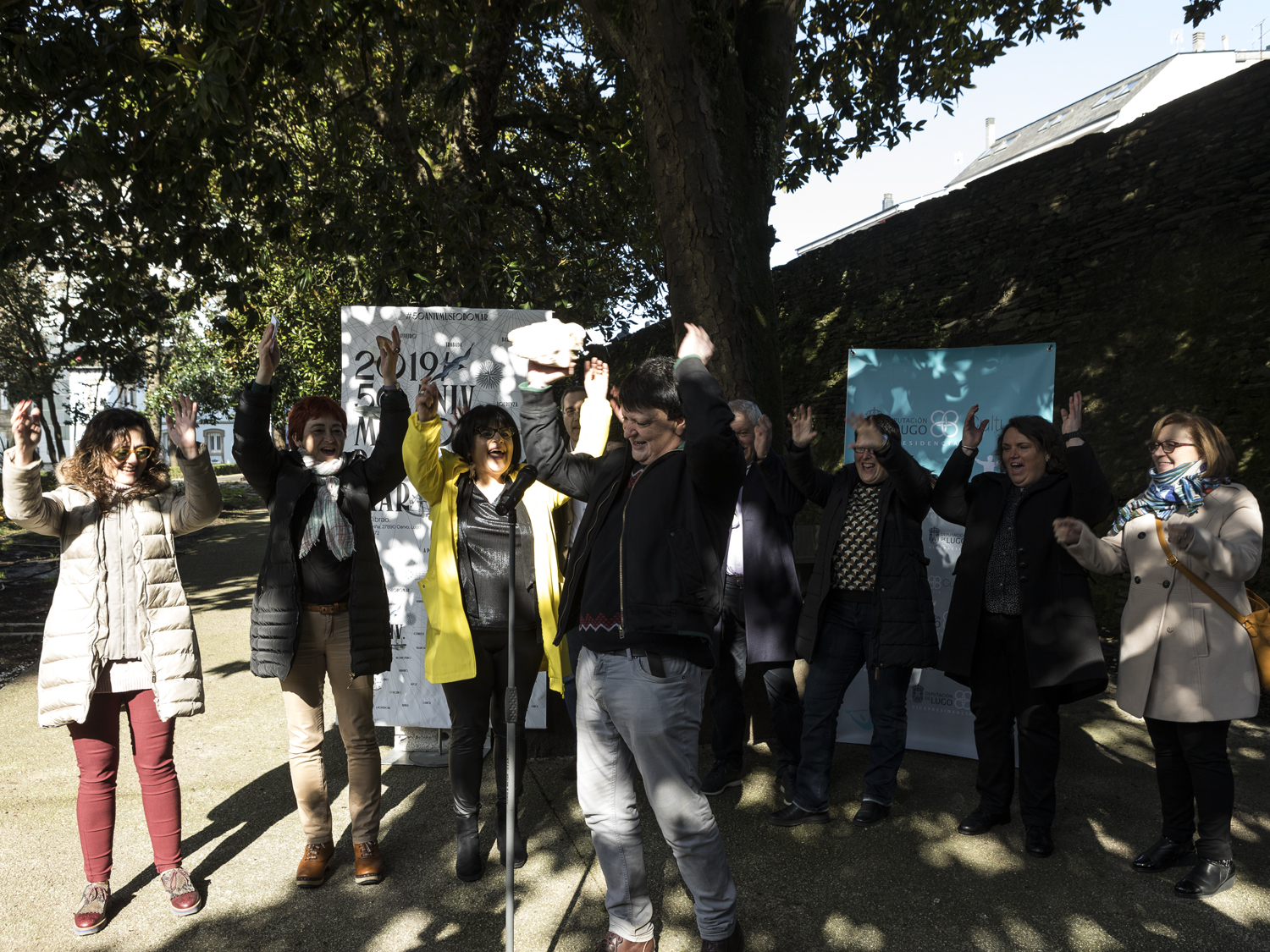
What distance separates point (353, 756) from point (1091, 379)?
8.60 m

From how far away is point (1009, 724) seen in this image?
4.17m

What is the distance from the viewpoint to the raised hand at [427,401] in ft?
11.5

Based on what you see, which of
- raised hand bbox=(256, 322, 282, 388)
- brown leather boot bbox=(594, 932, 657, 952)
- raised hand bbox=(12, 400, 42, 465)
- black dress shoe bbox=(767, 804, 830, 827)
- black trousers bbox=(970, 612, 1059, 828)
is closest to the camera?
brown leather boot bbox=(594, 932, 657, 952)

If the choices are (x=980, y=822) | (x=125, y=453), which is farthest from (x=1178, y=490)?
(x=125, y=453)

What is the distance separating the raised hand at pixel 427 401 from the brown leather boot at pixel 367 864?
70.5 inches

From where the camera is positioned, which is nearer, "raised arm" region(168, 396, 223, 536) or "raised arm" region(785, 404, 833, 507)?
"raised arm" region(168, 396, 223, 536)

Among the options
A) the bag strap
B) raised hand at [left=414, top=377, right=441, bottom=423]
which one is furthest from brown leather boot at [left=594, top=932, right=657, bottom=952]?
the bag strap

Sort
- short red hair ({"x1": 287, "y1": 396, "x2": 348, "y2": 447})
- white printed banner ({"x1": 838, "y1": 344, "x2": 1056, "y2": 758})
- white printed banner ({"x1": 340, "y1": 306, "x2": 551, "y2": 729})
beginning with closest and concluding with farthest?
short red hair ({"x1": 287, "y1": 396, "x2": 348, "y2": 447}), white printed banner ({"x1": 838, "y1": 344, "x2": 1056, "y2": 758}), white printed banner ({"x1": 340, "y1": 306, "x2": 551, "y2": 729})

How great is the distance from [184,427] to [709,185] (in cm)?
313

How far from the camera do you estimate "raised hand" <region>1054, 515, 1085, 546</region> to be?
3.57 metres

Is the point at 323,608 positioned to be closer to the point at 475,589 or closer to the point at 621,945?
the point at 475,589

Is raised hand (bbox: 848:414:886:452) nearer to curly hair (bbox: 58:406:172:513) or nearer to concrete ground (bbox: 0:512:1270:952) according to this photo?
concrete ground (bbox: 0:512:1270:952)

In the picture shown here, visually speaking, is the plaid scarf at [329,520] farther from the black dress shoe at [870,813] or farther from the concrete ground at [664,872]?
the black dress shoe at [870,813]

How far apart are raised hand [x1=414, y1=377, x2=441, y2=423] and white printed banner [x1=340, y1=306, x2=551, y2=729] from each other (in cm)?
150
